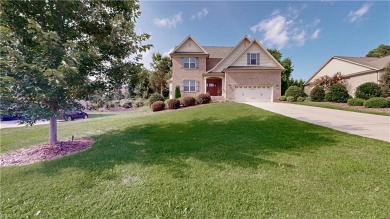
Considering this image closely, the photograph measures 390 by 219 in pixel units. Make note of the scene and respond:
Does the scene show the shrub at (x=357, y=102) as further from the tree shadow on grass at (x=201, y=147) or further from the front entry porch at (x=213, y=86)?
the front entry porch at (x=213, y=86)

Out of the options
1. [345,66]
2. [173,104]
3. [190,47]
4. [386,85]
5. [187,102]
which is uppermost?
[190,47]

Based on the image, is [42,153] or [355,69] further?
[355,69]

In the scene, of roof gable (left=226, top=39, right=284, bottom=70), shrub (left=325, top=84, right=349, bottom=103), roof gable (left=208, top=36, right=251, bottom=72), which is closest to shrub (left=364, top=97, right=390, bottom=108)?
shrub (left=325, top=84, right=349, bottom=103)

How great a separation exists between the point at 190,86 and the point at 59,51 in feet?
58.6

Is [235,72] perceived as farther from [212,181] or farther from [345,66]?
[212,181]

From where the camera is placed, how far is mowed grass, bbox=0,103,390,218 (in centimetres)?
303

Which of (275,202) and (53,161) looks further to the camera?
(53,161)

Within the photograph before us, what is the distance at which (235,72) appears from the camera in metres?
20.6

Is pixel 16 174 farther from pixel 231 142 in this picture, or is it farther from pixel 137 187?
pixel 231 142

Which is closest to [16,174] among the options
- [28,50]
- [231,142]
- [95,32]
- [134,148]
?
[134,148]

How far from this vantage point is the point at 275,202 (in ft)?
10.2

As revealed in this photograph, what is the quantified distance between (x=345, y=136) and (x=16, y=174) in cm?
974

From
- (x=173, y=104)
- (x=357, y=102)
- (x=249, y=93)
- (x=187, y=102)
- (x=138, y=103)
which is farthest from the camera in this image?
(x=138, y=103)

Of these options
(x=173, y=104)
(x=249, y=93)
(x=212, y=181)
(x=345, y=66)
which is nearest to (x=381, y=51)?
(x=345, y=66)
